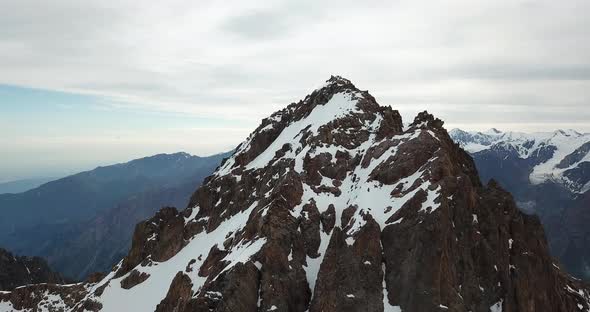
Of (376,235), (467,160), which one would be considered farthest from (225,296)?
(467,160)

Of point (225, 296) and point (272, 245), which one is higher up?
point (272, 245)

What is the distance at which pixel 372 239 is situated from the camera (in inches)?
2872

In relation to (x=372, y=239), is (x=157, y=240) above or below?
below

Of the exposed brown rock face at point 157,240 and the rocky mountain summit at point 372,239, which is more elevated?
the rocky mountain summit at point 372,239

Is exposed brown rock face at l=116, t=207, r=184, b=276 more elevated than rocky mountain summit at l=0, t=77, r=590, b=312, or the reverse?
rocky mountain summit at l=0, t=77, r=590, b=312

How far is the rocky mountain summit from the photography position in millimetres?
68312

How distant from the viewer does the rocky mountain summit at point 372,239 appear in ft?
224

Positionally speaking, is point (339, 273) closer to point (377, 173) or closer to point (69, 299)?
point (377, 173)

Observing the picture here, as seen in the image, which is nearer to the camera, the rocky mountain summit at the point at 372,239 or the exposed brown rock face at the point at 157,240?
the rocky mountain summit at the point at 372,239

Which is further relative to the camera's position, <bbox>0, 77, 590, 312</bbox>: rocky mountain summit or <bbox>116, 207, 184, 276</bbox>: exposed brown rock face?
<bbox>116, 207, 184, 276</bbox>: exposed brown rock face

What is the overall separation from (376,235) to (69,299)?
339 ft

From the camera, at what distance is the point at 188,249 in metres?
121

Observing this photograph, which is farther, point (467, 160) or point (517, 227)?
point (467, 160)

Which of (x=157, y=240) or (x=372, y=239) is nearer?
(x=372, y=239)
